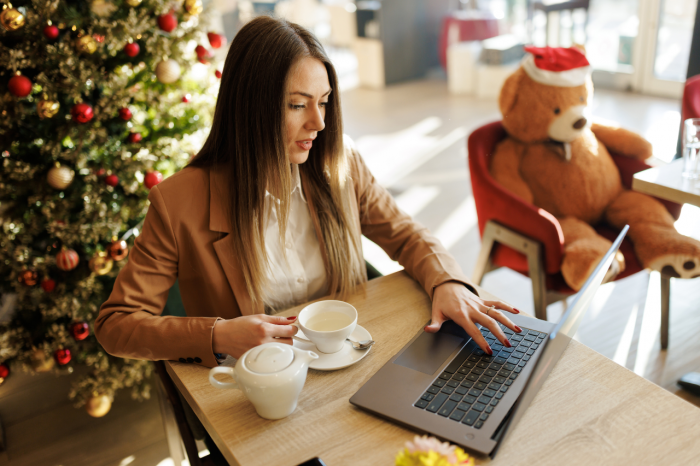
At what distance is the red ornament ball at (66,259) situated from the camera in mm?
1627

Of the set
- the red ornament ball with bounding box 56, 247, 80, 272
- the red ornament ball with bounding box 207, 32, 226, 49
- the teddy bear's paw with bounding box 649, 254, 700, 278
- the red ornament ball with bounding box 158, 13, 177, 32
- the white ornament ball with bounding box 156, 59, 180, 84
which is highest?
the red ornament ball with bounding box 158, 13, 177, 32

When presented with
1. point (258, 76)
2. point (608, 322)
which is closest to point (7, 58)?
point (258, 76)

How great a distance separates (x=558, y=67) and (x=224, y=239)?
1.46 meters

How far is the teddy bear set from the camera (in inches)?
78.4

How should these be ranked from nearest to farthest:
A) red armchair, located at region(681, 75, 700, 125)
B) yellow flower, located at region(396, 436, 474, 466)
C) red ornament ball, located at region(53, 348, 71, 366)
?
yellow flower, located at region(396, 436, 474, 466) → red ornament ball, located at region(53, 348, 71, 366) → red armchair, located at region(681, 75, 700, 125)

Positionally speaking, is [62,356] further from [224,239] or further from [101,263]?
[224,239]

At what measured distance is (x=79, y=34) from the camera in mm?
1555

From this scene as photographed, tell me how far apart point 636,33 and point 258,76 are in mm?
5226

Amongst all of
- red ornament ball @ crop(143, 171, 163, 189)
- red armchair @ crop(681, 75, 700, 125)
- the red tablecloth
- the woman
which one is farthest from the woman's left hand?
the red tablecloth

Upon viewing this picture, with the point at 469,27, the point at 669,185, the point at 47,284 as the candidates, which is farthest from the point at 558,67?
the point at 469,27

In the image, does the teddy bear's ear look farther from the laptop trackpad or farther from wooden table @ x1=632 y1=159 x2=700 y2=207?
the laptop trackpad

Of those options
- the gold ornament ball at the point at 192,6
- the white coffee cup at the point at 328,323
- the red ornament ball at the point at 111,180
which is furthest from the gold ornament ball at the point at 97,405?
the gold ornament ball at the point at 192,6

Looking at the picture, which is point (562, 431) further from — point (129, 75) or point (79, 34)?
point (129, 75)

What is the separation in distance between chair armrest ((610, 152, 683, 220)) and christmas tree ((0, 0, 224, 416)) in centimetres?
154
